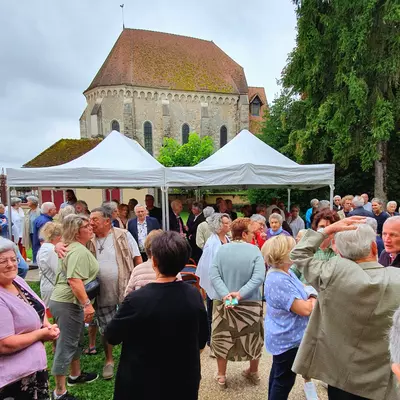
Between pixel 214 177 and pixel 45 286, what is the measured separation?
3.26 m

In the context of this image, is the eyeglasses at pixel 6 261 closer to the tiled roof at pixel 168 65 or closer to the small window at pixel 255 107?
the tiled roof at pixel 168 65

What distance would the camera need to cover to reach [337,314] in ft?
→ 5.30

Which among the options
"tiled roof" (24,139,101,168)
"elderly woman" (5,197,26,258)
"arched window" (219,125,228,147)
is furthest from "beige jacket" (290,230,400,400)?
"arched window" (219,125,228,147)

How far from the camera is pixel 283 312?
6.95ft

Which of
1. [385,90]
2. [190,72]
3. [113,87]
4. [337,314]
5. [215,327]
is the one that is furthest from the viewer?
[190,72]

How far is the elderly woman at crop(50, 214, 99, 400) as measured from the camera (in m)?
2.43

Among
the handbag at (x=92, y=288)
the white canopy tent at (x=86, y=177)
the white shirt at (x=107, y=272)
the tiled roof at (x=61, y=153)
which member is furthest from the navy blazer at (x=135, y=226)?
the tiled roof at (x=61, y=153)

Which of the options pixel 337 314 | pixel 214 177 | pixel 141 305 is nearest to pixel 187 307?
pixel 141 305

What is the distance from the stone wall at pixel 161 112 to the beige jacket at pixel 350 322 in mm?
28845

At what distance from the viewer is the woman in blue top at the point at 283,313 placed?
2035 mm

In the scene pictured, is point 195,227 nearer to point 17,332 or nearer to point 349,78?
point 17,332

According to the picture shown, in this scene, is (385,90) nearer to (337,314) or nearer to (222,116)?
(337,314)

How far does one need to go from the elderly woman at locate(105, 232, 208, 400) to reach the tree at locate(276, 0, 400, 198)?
1166 cm

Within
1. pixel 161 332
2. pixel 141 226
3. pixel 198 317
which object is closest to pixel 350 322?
pixel 198 317
